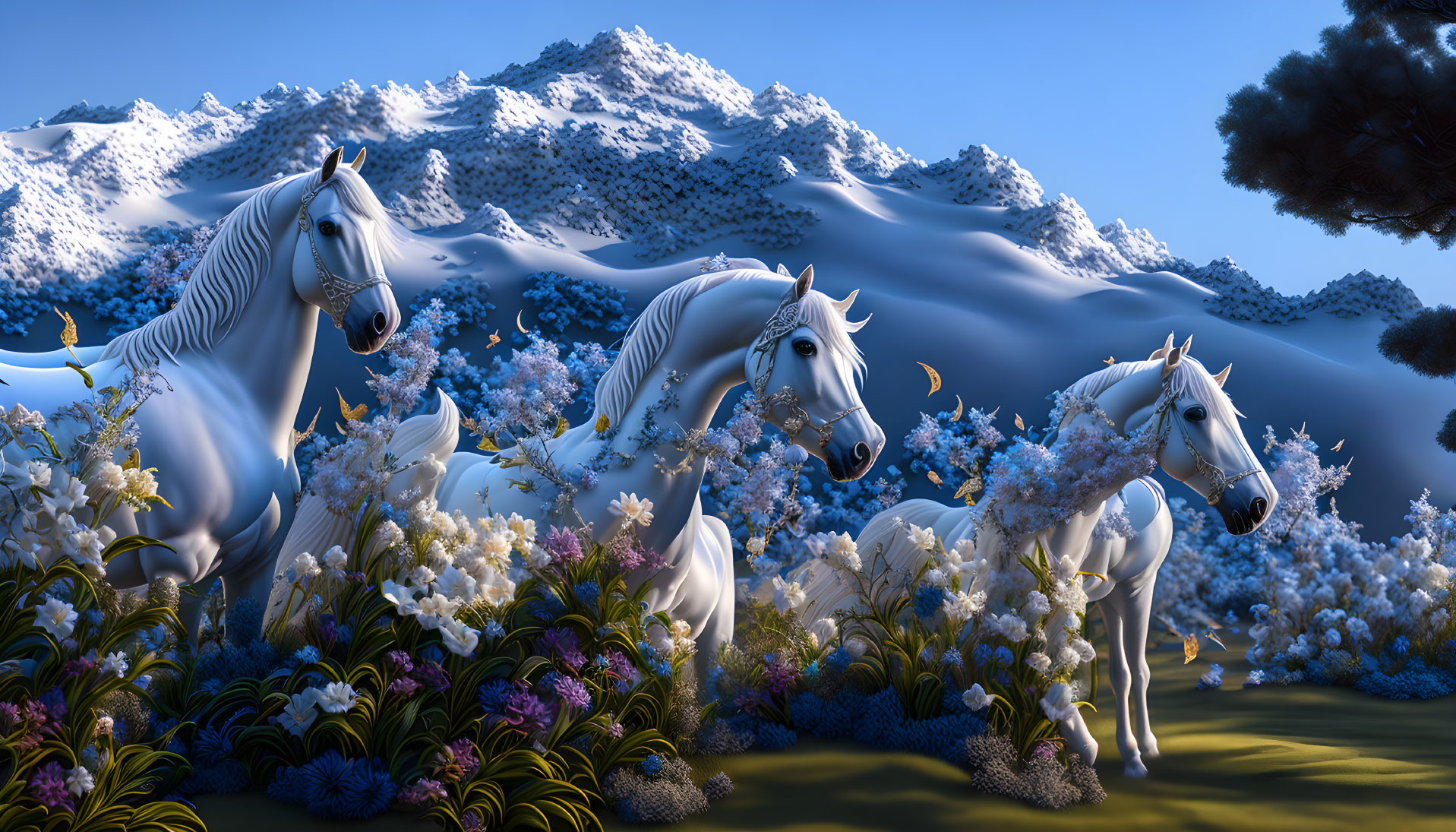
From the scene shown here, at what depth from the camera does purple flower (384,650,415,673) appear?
2943 mm

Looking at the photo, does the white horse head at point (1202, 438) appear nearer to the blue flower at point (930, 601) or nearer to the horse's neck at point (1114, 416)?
the horse's neck at point (1114, 416)


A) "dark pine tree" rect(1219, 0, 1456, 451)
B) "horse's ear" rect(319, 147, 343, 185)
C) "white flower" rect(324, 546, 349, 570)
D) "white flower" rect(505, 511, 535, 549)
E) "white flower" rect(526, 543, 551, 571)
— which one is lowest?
"white flower" rect(324, 546, 349, 570)

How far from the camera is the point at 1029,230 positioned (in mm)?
13141

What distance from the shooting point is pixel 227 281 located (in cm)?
348

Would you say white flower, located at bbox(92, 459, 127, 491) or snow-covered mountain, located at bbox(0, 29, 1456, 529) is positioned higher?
snow-covered mountain, located at bbox(0, 29, 1456, 529)

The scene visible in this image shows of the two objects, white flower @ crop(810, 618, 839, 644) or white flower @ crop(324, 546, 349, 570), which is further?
white flower @ crop(810, 618, 839, 644)

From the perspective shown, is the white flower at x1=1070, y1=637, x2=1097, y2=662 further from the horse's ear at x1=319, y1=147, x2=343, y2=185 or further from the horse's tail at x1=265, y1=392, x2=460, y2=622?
the horse's ear at x1=319, y1=147, x2=343, y2=185

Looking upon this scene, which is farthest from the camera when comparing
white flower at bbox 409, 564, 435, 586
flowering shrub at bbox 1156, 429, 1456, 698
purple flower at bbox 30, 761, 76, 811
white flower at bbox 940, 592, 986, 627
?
flowering shrub at bbox 1156, 429, 1456, 698

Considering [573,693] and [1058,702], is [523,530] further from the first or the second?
[1058,702]

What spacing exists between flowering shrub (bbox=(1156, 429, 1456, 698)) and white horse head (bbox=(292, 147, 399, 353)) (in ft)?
18.4

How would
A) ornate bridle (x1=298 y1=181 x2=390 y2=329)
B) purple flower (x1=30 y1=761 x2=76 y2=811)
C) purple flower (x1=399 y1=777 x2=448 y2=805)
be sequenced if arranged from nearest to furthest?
1. purple flower (x1=30 y1=761 x2=76 y2=811)
2. purple flower (x1=399 y1=777 x2=448 y2=805)
3. ornate bridle (x1=298 y1=181 x2=390 y2=329)

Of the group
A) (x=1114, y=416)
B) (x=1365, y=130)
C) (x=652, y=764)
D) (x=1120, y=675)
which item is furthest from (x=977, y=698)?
(x=1365, y=130)

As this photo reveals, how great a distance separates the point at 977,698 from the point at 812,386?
1482 mm

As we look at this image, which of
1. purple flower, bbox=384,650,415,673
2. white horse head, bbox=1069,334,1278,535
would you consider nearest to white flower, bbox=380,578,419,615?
purple flower, bbox=384,650,415,673
